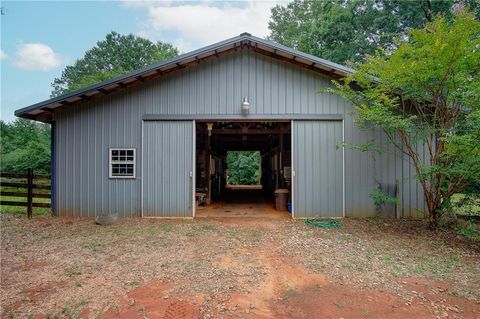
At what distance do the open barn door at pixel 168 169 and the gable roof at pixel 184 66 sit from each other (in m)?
1.27

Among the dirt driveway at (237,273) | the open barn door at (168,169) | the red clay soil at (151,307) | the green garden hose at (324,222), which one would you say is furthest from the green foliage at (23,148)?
the red clay soil at (151,307)

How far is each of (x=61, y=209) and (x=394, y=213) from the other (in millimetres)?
9068

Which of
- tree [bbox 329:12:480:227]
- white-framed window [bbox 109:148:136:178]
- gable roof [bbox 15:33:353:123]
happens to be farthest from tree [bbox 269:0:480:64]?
white-framed window [bbox 109:148:136:178]

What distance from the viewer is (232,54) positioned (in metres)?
7.11

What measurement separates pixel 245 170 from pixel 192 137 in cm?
1653

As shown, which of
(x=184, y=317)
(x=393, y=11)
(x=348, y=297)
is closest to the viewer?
(x=184, y=317)

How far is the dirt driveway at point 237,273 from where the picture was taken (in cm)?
281

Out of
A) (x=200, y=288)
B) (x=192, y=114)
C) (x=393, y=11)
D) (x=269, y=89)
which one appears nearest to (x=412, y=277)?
(x=200, y=288)

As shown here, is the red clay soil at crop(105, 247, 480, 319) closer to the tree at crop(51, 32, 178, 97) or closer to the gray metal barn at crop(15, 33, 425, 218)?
the gray metal barn at crop(15, 33, 425, 218)

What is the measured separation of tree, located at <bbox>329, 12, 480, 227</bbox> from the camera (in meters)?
4.68

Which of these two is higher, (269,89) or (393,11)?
(393,11)

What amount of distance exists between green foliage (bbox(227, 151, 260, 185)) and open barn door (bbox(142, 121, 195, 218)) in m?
16.2

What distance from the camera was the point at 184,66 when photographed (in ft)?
23.4

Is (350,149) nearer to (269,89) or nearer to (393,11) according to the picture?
(269,89)
